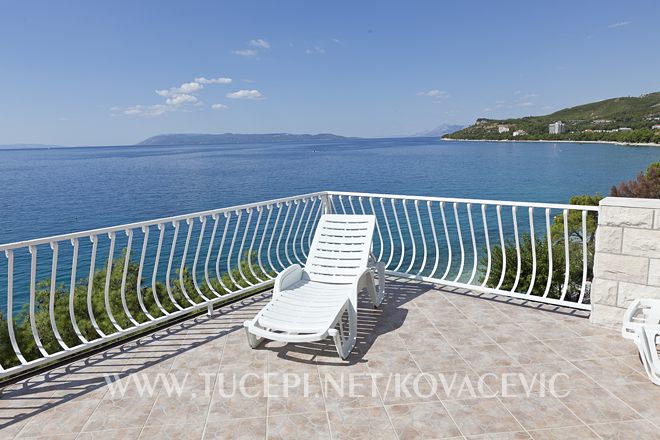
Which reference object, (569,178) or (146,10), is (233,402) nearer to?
(146,10)

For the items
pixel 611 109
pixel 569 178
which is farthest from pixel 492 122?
pixel 569 178

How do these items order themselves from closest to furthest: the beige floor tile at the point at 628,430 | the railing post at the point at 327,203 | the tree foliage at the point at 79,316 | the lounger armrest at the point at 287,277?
the beige floor tile at the point at 628,430 < the lounger armrest at the point at 287,277 < the railing post at the point at 327,203 < the tree foliage at the point at 79,316

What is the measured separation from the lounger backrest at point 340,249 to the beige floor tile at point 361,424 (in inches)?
68.5

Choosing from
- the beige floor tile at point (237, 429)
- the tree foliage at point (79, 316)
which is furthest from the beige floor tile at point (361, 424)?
the tree foliage at point (79, 316)

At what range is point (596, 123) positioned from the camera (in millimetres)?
97438

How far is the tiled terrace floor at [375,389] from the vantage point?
233 cm

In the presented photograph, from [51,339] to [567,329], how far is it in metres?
12.7

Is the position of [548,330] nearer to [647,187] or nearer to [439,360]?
[439,360]

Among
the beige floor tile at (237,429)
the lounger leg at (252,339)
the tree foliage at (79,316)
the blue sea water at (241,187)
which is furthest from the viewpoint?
the blue sea water at (241,187)

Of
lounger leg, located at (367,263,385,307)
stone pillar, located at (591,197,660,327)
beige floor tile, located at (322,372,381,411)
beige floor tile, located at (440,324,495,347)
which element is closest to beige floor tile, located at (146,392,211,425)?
beige floor tile, located at (322,372,381,411)

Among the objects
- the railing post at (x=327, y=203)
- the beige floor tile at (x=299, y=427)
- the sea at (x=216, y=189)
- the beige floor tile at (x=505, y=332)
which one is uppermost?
the railing post at (x=327, y=203)

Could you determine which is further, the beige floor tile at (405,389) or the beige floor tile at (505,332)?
the beige floor tile at (505,332)

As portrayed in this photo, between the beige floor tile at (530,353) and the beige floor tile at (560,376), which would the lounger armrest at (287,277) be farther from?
the beige floor tile at (560,376)

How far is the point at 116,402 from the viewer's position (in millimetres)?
2676
